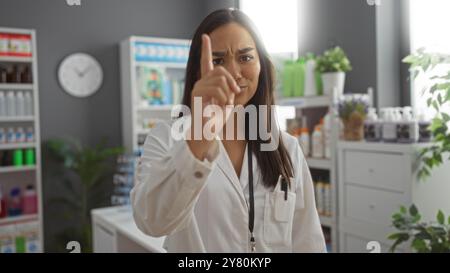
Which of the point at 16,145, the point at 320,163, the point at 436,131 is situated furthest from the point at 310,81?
the point at 16,145

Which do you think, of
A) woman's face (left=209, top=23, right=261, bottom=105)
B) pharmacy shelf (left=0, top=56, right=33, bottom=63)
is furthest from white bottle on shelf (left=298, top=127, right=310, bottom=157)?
pharmacy shelf (left=0, top=56, right=33, bottom=63)

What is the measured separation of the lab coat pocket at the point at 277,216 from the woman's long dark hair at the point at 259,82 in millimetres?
21

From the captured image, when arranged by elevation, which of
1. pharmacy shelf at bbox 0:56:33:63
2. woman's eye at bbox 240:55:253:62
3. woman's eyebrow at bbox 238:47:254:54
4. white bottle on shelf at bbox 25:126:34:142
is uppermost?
pharmacy shelf at bbox 0:56:33:63

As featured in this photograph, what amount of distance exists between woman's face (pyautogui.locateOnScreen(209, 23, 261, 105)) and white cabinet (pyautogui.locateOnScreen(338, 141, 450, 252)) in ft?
3.40

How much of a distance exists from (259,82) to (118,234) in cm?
118

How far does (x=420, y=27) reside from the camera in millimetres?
1172

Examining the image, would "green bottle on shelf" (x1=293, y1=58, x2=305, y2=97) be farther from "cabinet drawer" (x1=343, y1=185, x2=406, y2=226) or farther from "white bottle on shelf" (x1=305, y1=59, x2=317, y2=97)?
"cabinet drawer" (x1=343, y1=185, x2=406, y2=226)

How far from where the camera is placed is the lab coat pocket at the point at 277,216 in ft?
1.84

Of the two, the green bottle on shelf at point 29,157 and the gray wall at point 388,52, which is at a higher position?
the gray wall at point 388,52

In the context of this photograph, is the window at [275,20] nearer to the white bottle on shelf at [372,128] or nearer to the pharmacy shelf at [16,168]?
the white bottle on shelf at [372,128]

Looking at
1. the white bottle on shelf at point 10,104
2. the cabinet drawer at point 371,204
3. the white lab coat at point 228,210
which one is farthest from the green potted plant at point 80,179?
the cabinet drawer at point 371,204

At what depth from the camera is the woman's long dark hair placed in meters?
0.49

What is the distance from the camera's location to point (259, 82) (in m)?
0.56

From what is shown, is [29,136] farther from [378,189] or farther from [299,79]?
[378,189]
